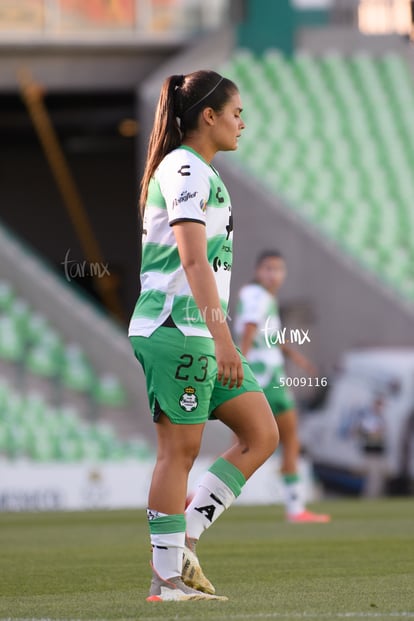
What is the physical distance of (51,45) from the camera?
22672 mm

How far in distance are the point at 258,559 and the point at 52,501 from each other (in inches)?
298

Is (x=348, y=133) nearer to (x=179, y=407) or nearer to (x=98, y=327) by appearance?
(x=98, y=327)

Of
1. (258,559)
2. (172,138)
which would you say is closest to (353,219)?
(258,559)

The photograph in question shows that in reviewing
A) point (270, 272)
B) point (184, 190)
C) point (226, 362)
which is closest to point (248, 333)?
point (270, 272)

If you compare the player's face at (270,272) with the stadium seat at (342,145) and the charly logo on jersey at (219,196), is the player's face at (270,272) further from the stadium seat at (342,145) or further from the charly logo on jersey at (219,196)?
the stadium seat at (342,145)

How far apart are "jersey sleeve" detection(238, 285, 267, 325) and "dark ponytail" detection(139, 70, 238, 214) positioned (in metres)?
4.83

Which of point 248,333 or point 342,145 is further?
point 342,145

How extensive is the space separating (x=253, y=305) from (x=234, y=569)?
3.44 m

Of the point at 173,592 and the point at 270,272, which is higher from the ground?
the point at 270,272

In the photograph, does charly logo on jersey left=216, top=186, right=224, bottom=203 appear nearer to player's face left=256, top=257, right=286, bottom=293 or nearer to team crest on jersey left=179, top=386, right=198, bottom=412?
team crest on jersey left=179, top=386, right=198, bottom=412

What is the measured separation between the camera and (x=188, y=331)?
202 inches

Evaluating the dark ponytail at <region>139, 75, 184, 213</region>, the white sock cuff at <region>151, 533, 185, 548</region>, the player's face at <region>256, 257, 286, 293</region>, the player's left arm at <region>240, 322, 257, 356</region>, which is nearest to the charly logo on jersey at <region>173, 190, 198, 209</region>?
the dark ponytail at <region>139, 75, 184, 213</region>

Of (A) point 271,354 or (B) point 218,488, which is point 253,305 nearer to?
(A) point 271,354

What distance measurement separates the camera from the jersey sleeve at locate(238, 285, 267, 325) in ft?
33.4
